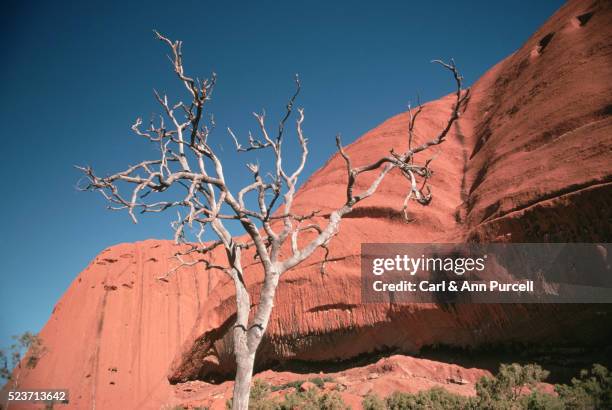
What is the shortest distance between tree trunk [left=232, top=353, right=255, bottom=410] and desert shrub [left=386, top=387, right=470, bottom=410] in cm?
419

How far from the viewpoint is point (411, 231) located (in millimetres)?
15641

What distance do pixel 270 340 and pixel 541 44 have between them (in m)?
17.8

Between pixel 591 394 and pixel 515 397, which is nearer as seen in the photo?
pixel 591 394

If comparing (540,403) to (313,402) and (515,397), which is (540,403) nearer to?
(515,397)

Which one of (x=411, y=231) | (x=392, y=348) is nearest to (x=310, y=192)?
(x=411, y=231)

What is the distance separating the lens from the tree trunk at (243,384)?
6.73m

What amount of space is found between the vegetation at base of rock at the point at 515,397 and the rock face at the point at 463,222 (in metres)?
2.08

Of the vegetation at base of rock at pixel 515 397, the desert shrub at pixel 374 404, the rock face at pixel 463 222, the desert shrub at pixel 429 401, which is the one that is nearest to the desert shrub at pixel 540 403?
the vegetation at base of rock at pixel 515 397

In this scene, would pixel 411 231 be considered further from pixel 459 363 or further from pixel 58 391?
pixel 58 391

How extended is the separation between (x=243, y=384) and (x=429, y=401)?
4736 mm

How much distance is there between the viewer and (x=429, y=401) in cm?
931

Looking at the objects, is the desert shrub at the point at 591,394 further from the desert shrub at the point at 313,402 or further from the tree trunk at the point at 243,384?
the tree trunk at the point at 243,384

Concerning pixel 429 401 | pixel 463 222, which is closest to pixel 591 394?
pixel 429 401

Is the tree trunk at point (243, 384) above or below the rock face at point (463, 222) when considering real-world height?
below
